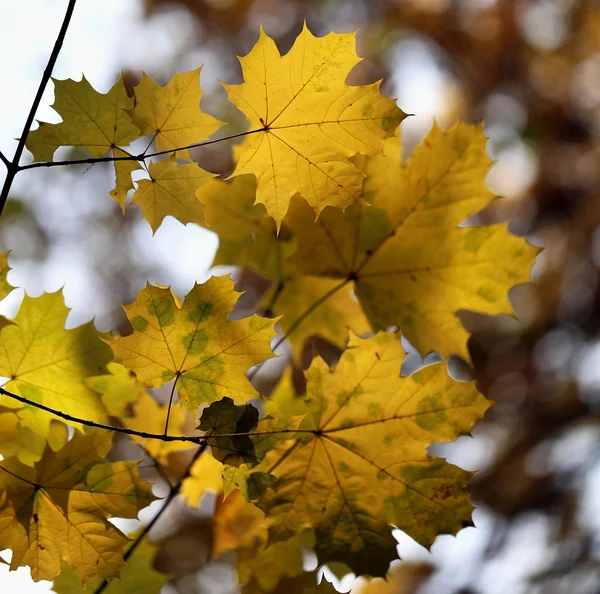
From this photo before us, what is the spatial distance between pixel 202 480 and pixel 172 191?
0.82 metres

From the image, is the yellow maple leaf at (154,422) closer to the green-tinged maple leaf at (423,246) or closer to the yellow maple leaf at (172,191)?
the green-tinged maple leaf at (423,246)

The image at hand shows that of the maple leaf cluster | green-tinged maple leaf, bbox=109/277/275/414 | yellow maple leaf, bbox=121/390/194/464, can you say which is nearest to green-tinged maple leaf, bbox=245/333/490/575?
the maple leaf cluster

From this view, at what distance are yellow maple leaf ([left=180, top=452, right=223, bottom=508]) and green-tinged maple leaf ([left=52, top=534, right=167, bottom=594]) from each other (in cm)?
16

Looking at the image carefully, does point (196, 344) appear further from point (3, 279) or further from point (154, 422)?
point (154, 422)

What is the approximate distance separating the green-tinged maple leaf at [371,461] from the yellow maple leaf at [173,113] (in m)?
0.51

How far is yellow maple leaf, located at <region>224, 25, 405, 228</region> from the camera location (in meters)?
1.05

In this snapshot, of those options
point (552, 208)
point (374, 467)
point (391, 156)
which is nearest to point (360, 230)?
point (391, 156)

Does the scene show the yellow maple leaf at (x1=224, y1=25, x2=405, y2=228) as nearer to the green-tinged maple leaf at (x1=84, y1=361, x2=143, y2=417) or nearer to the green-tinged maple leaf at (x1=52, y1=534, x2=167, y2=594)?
the green-tinged maple leaf at (x1=84, y1=361, x2=143, y2=417)

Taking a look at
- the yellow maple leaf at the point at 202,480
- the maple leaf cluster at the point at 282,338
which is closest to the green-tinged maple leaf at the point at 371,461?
the maple leaf cluster at the point at 282,338

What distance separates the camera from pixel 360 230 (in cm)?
153

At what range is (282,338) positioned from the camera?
140 centimetres

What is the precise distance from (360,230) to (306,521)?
2.35 feet

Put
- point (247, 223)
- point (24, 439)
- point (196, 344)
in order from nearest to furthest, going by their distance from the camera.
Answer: point (196, 344) → point (24, 439) → point (247, 223)

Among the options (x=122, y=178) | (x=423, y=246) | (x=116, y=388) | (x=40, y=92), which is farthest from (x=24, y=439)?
(x=423, y=246)
